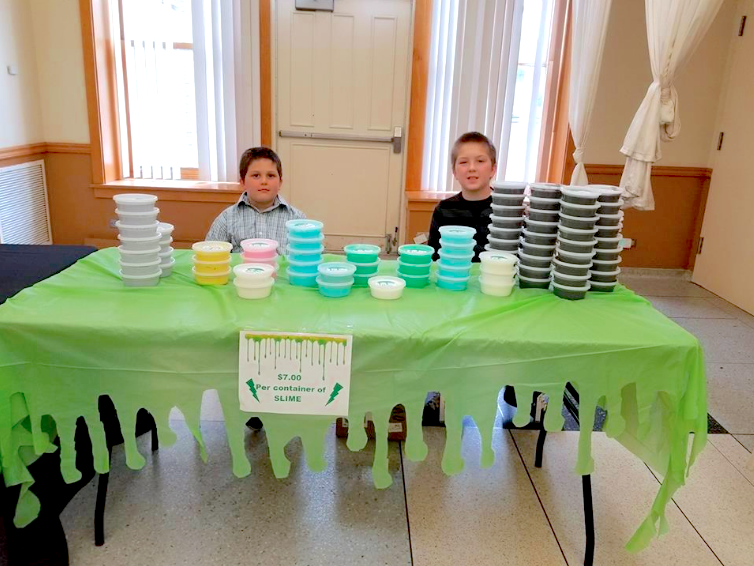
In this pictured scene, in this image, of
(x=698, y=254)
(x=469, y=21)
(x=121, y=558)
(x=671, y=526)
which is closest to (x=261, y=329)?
(x=121, y=558)

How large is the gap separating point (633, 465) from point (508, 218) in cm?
96

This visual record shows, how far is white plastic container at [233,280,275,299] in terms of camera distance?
1382mm

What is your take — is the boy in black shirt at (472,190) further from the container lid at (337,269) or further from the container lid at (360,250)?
the container lid at (337,269)

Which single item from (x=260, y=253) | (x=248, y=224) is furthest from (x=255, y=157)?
(x=260, y=253)

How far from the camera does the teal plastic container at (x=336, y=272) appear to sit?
1407 mm

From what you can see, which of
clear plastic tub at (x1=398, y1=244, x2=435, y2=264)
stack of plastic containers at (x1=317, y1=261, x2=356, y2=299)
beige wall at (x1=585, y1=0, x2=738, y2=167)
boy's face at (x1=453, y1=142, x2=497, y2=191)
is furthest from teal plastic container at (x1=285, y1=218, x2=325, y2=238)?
beige wall at (x1=585, y1=0, x2=738, y2=167)

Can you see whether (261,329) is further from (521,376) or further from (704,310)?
(704,310)

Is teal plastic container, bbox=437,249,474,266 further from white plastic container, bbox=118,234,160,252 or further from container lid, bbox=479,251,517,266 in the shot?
white plastic container, bbox=118,234,160,252

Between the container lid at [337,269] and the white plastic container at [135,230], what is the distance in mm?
432

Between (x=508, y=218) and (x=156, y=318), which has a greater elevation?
(x=508, y=218)

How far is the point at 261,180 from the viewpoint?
2.11 meters

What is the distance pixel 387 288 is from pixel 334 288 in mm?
129

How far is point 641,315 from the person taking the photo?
1.37 m

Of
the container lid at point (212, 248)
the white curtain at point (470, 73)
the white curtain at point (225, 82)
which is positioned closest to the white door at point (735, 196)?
the white curtain at point (470, 73)
